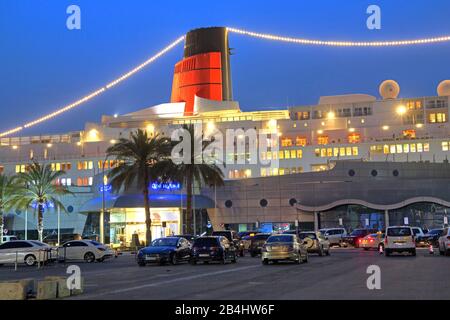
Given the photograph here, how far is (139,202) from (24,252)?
29.4 metres

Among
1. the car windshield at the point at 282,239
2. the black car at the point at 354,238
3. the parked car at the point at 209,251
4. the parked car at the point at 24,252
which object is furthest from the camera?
the black car at the point at 354,238

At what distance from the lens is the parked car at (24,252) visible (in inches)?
1355

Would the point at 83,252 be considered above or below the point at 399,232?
below

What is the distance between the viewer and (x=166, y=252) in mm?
31047

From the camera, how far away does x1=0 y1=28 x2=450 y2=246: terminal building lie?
226 ft

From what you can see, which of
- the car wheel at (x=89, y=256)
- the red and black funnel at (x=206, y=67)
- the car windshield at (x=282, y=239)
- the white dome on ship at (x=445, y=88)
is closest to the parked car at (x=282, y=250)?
the car windshield at (x=282, y=239)

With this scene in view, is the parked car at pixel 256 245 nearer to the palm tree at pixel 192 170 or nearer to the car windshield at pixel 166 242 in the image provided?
the car windshield at pixel 166 242

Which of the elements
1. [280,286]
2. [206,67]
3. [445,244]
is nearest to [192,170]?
[445,244]

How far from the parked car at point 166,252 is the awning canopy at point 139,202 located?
30637 mm

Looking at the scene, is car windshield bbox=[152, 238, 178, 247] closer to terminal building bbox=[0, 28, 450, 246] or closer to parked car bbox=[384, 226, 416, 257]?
parked car bbox=[384, 226, 416, 257]

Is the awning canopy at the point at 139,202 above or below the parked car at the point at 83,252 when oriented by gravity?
above

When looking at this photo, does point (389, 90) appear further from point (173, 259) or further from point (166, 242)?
point (173, 259)
